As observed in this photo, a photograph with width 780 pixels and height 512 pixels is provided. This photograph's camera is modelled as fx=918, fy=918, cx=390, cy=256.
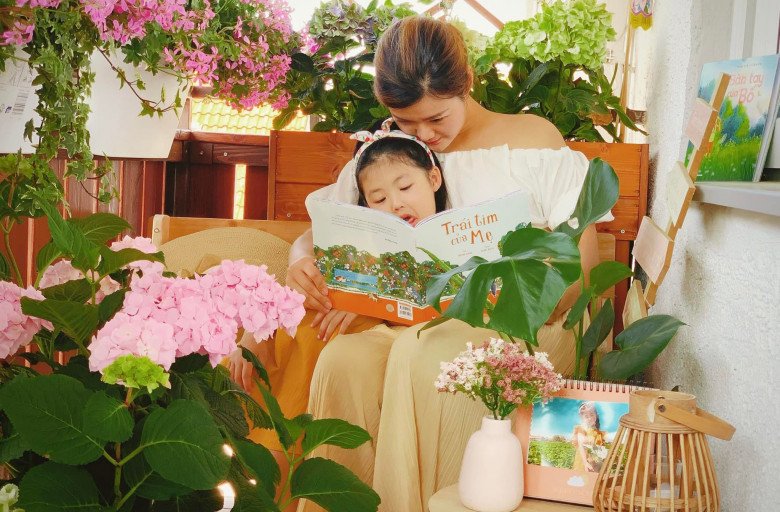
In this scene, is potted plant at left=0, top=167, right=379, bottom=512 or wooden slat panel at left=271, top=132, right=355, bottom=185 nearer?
potted plant at left=0, top=167, right=379, bottom=512

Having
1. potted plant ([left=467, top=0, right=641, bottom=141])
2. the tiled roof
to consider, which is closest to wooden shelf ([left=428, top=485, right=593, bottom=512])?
potted plant ([left=467, top=0, right=641, bottom=141])

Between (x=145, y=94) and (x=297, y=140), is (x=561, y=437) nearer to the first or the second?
(x=145, y=94)

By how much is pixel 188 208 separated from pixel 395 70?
151 cm

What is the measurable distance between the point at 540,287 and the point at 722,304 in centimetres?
39

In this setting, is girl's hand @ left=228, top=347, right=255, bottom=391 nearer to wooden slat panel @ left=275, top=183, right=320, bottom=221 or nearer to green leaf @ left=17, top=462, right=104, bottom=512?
wooden slat panel @ left=275, top=183, right=320, bottom=221

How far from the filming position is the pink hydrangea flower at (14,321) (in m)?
0.94

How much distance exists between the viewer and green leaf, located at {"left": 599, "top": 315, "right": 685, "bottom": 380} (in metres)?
1.48

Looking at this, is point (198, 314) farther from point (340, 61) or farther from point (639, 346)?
point (340, 61)

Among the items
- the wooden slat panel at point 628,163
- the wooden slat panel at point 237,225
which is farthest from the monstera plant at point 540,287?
the wooden slat panel at point 237,225

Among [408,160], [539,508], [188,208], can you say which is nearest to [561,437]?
[539,508]

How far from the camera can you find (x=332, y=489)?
1037 mm

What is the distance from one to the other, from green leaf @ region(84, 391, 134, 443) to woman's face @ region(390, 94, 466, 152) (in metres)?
1.24

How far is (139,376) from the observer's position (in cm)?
84

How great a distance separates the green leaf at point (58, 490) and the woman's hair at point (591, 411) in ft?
2.68
